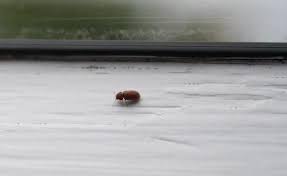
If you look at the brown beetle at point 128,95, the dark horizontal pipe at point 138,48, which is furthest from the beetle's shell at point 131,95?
the dark horizontal pipe at point 138,48

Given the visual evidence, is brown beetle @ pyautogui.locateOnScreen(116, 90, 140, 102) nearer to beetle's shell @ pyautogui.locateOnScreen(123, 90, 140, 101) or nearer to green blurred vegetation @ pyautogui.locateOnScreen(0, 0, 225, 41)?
beetle's shell @ pyautogui.locateOnScreen(123, 90, 140, 101)

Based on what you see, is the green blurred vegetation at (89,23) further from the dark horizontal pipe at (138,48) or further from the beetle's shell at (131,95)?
the beetle's shell at (131,95)

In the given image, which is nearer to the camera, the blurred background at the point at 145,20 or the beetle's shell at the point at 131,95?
the beetle's shell at the point at 131,95

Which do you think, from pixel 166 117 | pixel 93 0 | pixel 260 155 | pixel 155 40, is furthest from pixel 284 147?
pixel 93 0

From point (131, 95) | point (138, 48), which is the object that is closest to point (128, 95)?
point (131, 95)

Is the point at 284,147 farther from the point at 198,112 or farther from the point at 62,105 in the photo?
the point at 62,105

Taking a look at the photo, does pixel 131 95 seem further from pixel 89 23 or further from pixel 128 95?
pixel 89 23
